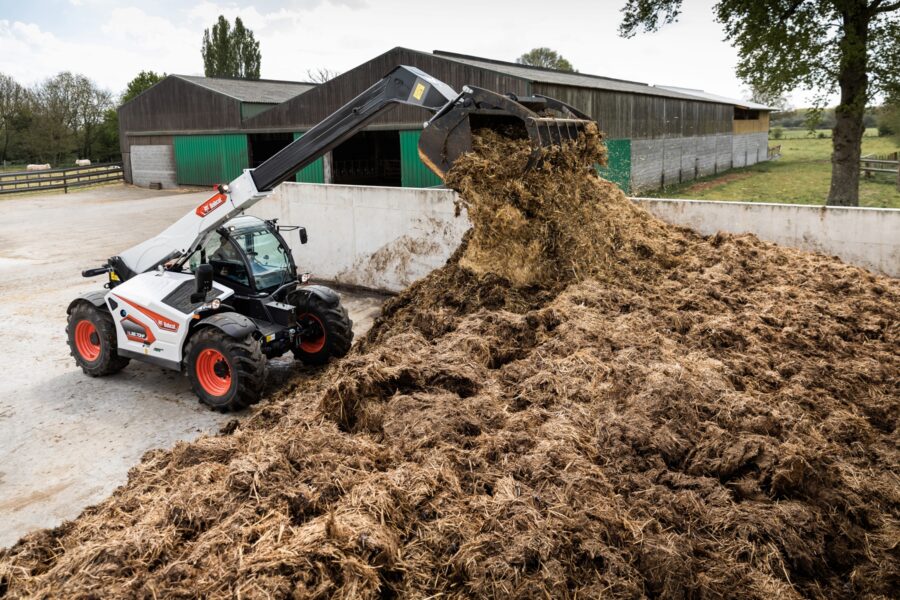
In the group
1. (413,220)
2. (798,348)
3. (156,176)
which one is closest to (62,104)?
(156,176)

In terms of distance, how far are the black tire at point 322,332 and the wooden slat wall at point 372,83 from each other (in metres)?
11.7

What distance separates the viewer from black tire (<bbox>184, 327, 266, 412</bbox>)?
7105mm

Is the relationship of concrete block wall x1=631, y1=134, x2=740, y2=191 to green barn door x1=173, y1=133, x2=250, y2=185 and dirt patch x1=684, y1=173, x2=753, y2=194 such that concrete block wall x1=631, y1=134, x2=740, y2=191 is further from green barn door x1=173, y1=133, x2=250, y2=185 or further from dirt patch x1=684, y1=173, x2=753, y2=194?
green barn door x1=173, y1=133, x2=250, y2=185

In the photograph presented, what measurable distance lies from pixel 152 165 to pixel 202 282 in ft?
89.4

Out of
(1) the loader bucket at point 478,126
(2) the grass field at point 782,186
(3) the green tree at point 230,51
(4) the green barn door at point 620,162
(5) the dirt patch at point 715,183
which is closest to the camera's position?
(1) the loader bucket at point 478,126

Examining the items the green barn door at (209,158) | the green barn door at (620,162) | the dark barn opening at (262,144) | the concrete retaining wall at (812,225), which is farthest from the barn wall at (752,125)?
the concrete retaining wall at (812,225)

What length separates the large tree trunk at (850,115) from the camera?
16.4 metres

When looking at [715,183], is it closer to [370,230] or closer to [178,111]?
[370,230]

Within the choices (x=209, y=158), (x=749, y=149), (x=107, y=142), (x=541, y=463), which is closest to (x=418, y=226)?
(x=541, y=463)

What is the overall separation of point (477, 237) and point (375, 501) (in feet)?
14.4

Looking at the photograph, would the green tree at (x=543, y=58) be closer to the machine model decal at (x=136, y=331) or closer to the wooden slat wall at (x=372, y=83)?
the wooden slat wall at (x=372, y=83)

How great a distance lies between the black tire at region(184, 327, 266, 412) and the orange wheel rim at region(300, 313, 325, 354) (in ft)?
3.99

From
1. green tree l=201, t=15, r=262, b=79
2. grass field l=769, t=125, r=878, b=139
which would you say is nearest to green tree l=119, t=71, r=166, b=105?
green tree l=201, t=15, r=262, b=79

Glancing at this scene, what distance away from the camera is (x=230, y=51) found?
56594mm
